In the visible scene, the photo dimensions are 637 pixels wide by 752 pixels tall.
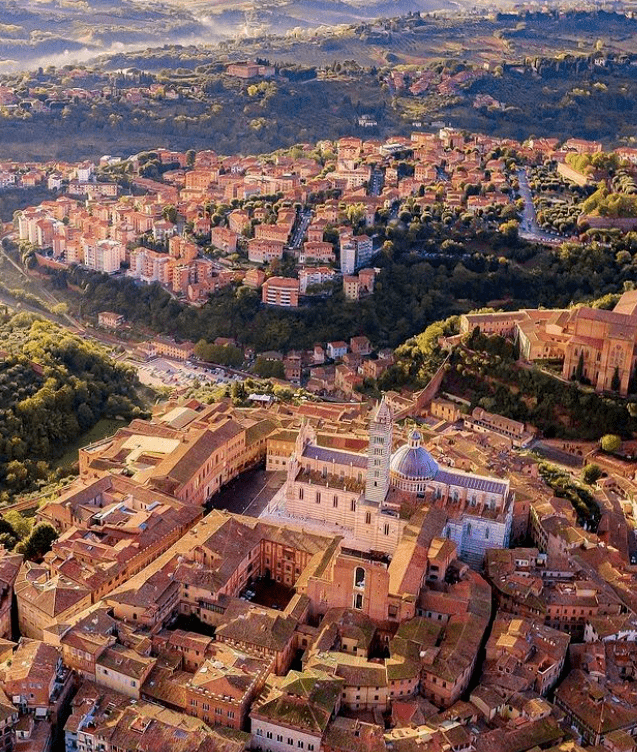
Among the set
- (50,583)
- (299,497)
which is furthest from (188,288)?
(50,583)

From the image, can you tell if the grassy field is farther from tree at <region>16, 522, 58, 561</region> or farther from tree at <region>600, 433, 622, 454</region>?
tree at <region>600, 433, 622, 454</region>

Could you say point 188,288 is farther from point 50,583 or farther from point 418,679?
point 418,679

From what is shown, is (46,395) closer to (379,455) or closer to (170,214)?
(379,455)

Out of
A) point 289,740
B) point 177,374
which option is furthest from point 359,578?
point 177,374

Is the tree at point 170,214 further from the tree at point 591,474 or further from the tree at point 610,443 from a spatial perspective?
the tree at point 591,474

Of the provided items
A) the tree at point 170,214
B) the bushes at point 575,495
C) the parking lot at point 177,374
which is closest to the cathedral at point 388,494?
the bushes at point 575,495

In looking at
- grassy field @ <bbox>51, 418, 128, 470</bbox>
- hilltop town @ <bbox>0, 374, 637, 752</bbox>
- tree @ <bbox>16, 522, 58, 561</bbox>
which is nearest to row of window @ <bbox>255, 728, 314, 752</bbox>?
hilltop town @ <bbox>0, 374, 637, 752</bbox>

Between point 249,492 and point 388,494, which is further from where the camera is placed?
point 249,492
